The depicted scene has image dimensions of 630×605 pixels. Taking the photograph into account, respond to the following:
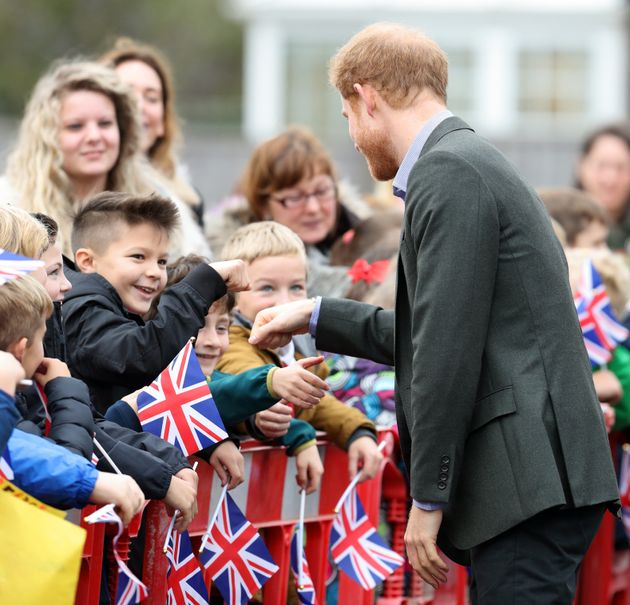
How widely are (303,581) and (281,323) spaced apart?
3.06 feet

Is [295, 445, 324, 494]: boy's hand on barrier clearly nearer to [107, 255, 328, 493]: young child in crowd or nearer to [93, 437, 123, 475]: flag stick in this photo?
[107, 255, 328, 493]: young child in crowd

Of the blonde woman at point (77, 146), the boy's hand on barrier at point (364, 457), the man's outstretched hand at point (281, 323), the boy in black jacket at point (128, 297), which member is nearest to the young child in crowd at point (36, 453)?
the boy in black jacket at point (128, 297)

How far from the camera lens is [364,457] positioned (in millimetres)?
5223

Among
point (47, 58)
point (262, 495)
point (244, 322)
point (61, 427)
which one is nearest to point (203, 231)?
point (244, 322)

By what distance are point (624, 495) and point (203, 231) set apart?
2548 mm

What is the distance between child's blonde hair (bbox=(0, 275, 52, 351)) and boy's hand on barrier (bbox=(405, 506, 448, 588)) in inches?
47.0

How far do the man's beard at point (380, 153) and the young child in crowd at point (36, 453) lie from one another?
43.9 inches

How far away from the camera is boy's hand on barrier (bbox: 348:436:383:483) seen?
5.20 meters

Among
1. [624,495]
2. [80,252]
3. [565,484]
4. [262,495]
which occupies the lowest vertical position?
[624,495]

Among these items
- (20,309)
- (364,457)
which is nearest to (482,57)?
(364,457)

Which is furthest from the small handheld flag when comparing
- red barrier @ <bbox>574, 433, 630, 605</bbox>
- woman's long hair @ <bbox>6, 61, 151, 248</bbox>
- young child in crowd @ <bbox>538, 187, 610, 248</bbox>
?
young child in crowd @ <bbox>538, 187, 610, 248</bbox>

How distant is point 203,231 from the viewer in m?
7.21

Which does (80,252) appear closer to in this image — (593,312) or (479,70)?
(593,312)

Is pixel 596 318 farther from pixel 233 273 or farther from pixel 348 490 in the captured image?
pixel 233 273
